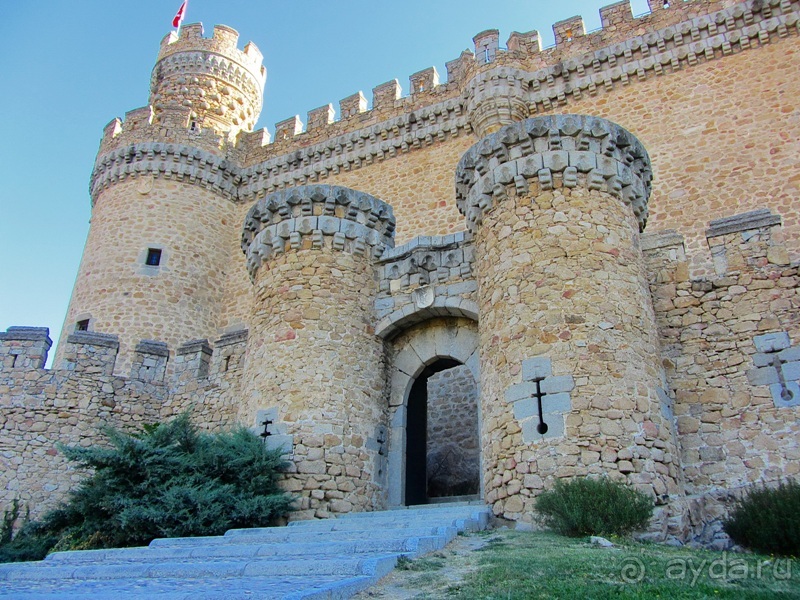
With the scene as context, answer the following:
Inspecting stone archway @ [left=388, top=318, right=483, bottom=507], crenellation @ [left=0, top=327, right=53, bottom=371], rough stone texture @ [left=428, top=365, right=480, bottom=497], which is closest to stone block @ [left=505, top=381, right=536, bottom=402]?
stone archway @ [left=388, top=318, right=483, bottom=507]

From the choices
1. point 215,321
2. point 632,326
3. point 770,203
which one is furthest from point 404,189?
point 632,326

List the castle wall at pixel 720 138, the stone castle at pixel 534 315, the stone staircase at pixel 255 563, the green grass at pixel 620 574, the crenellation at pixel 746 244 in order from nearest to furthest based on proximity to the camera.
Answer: the green grass at pixel 620 574
the stone staircase at pixel 255 563
the stone castle at pixel 534 315
the crenellation at pixel 746 244
the castle wall at pixel 720 138

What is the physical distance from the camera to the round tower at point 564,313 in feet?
23.0

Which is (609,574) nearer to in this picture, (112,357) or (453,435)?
(453,435)

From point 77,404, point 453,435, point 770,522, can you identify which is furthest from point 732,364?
point 77,404

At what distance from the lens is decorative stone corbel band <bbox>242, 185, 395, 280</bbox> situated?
32.4ft

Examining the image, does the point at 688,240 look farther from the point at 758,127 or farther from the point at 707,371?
the point at 707,371

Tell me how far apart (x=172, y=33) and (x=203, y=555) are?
19.8 metres

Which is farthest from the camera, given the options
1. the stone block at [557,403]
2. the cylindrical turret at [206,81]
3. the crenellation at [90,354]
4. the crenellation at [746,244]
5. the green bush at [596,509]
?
the cylindrical turret at [206,81]

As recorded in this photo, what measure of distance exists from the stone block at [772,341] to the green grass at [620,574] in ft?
10.5

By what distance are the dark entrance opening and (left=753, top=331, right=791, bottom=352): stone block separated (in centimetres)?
395

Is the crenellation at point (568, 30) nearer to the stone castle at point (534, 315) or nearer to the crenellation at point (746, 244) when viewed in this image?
the stone castle at point (534, 315)

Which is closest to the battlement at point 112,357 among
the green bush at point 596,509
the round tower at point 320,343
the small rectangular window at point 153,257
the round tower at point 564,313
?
the round tower at point 320,343

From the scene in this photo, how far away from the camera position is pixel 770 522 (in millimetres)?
5625
